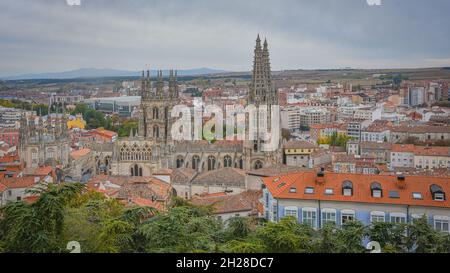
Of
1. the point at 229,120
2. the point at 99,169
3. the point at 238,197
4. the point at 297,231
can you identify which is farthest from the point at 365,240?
the point at 229,120

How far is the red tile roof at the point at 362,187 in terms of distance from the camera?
25.1 feet

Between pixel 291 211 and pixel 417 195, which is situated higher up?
pixel 417 195

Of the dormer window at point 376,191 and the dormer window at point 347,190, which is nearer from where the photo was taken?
the dormer window at point 376,191

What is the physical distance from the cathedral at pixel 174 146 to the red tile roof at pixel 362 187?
9071 millimetres

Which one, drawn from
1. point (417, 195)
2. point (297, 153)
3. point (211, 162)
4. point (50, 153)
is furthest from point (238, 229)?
point (297, 153)

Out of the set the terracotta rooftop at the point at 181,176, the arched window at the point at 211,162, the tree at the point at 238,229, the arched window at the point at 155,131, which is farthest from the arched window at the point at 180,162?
the tree at the point at 238,229

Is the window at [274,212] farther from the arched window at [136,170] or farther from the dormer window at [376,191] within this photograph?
the arched window at [136,170]

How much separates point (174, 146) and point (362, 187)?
1198 centimetres

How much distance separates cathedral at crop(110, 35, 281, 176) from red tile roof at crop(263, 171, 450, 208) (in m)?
9.07

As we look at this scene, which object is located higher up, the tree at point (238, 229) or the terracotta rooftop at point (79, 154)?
the tree at point (238, 229)

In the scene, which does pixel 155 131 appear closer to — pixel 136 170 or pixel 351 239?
pixel 136 170

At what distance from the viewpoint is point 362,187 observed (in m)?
8.07

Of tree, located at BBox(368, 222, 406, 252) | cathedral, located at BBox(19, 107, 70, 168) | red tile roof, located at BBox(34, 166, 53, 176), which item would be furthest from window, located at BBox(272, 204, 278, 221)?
cathedral, located at BBox(19, 107, 70, 168)

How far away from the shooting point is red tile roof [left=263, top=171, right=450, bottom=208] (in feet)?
25.1
